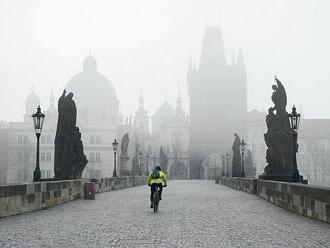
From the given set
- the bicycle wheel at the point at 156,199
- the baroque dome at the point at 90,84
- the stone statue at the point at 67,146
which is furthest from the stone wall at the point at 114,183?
the baroque dome at the point at 90,84

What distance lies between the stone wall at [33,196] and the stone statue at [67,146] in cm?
359

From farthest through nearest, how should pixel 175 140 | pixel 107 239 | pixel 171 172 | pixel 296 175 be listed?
pixel 175 140 < pixel 171 172 < pixel 296 175 < pixel 107 239

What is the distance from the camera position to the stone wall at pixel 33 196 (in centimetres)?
1422

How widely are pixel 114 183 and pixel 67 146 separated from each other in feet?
32.1

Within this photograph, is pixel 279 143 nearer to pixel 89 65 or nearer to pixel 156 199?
pixel 156 199

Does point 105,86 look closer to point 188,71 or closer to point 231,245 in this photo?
point 188,71

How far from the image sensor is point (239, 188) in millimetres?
34938

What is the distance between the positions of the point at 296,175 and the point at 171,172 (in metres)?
96.9

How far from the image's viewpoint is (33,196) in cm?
1658

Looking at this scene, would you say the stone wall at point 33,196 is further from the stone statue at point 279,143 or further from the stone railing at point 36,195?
the stone statue at point 279,143

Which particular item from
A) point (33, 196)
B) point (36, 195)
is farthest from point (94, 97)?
point (33, 196)

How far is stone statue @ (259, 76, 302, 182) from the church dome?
95.0 metres

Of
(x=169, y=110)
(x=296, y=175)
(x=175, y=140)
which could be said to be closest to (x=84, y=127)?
(x=175, y=140)

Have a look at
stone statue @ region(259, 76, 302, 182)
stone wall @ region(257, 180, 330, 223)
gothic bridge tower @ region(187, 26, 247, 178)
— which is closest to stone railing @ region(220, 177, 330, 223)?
stone wall @ region(257, 180, 330, 223)
